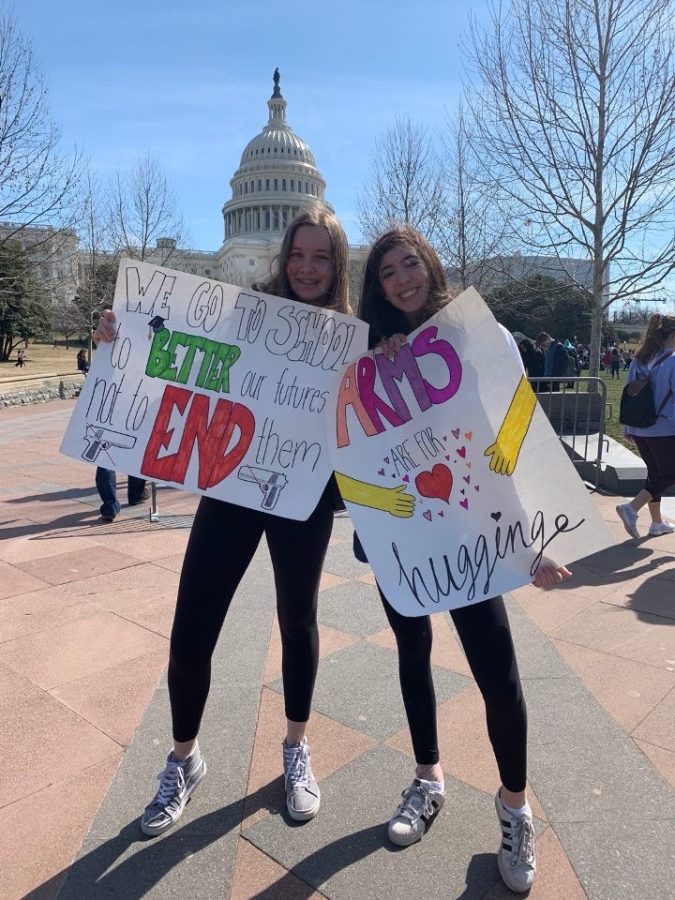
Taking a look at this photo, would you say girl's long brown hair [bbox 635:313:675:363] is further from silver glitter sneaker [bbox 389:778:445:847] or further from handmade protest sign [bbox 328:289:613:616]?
silver glitter sneaker [bbox 389:778:445:847]

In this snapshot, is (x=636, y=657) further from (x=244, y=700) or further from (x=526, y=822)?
(x=244, y=700)

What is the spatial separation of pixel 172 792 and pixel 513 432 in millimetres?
1615

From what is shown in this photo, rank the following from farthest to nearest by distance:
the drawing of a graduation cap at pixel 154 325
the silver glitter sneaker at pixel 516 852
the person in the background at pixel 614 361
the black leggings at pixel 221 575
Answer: the person in the background at pixel 614 361
the drawing of a graduation cap at pixel 154 325
the black leggings at pixel 221 575
the silver glitter sneaker at pixel 516 852

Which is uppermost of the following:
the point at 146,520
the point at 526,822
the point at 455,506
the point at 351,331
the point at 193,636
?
the point at 351,331

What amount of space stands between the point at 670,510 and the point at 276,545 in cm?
600

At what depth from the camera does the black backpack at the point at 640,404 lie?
5.73 m

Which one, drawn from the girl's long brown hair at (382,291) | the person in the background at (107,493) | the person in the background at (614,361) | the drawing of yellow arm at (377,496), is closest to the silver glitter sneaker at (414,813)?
the drawing of yellow arm at (377,496)

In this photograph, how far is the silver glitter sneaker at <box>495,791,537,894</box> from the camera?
198 cm

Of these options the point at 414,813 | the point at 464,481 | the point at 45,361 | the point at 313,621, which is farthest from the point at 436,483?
the point at 45,361

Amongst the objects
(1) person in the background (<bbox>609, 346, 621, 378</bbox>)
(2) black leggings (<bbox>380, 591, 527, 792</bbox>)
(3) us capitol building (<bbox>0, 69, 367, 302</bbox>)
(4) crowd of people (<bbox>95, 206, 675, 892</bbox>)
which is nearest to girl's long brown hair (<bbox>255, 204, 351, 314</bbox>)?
(4) crowd of people (<bbox>95, 206, 675, 892</bbox>)

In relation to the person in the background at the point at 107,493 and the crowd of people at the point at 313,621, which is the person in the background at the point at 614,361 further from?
the crowd of people at the point at 313,621

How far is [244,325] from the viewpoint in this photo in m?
2.44

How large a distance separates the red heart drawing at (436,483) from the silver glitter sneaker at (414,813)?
38.2 inches

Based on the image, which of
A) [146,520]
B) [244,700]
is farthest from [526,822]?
[146,520]
